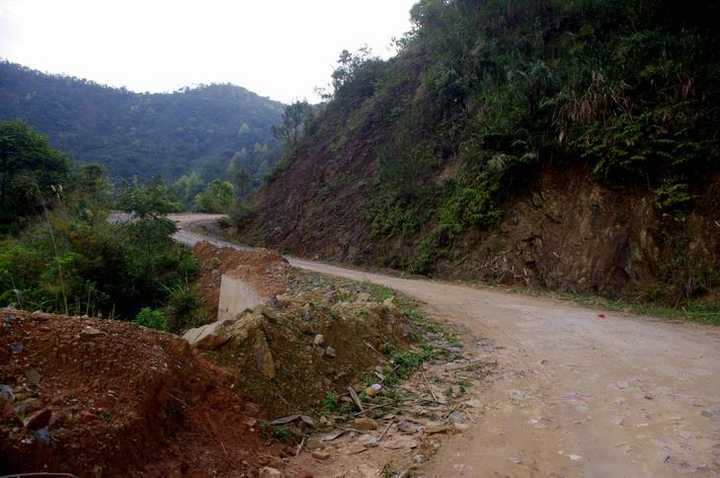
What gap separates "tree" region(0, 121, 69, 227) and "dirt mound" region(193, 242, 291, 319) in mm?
10976

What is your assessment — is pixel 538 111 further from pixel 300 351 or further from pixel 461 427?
pixel 461 427

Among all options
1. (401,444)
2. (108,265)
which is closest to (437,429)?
(401,444)

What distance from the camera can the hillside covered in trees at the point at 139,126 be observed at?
198 feet

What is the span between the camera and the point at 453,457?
334cm

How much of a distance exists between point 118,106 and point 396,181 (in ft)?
251

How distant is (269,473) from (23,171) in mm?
27108

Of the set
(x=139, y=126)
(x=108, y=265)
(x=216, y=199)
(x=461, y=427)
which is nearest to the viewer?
(x=461, y=427)

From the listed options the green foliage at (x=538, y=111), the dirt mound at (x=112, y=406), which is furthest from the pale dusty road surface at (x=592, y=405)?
the green foliage at (x=538, y=111)

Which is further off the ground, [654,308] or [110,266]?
[654,308]

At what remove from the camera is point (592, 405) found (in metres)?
4.20

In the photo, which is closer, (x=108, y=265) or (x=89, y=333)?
(x=89, y=333)

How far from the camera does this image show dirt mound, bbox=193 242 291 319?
11.9 m

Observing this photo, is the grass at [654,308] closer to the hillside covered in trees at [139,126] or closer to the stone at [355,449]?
the stone at [355,449]

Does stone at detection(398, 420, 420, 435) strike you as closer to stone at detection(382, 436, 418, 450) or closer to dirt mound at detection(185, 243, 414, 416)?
stone at detection(382, 436, 418, 450)
